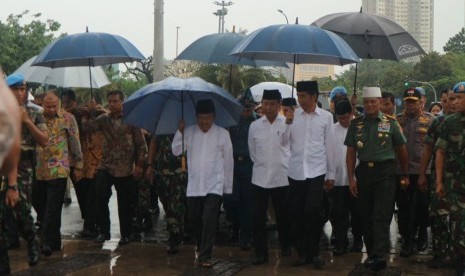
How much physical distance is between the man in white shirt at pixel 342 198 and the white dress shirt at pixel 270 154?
0.89 meters

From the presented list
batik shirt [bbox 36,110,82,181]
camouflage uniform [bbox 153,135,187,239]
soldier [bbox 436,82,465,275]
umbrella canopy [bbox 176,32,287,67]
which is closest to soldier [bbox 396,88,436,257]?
soldier [bbox 436,82,465,275]

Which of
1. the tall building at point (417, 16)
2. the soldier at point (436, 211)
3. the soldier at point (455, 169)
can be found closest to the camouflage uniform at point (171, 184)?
the soldier at point (436, 211)

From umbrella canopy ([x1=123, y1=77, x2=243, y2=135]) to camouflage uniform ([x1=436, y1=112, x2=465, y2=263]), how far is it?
2.11m

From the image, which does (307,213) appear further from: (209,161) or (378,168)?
(209,161)

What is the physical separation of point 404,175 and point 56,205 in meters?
3.46

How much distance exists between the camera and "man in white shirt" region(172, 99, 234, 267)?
7.84 m

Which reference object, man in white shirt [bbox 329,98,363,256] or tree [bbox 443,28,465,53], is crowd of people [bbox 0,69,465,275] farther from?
tree [bbox 443,28,465,53]

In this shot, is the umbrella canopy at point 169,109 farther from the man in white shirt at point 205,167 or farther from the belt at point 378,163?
the belt at point 378,163

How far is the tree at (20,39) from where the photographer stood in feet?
134

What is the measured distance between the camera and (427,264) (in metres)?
8.06

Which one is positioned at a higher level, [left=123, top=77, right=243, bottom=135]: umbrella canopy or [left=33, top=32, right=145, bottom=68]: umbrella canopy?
[left=33, top=32, right=145, bottom=68]: umbrella canopy

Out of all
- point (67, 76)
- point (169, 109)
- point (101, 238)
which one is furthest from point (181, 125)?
point (67, 76)

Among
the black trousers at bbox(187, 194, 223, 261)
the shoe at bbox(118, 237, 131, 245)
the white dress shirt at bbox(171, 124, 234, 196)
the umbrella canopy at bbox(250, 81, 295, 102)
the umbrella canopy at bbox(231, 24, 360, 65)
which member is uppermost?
the umbrella canopy at bbox(231, 24, 360, 65)

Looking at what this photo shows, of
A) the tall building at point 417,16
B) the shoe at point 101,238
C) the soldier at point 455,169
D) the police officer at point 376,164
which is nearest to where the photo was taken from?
the soldier at point 455,169
